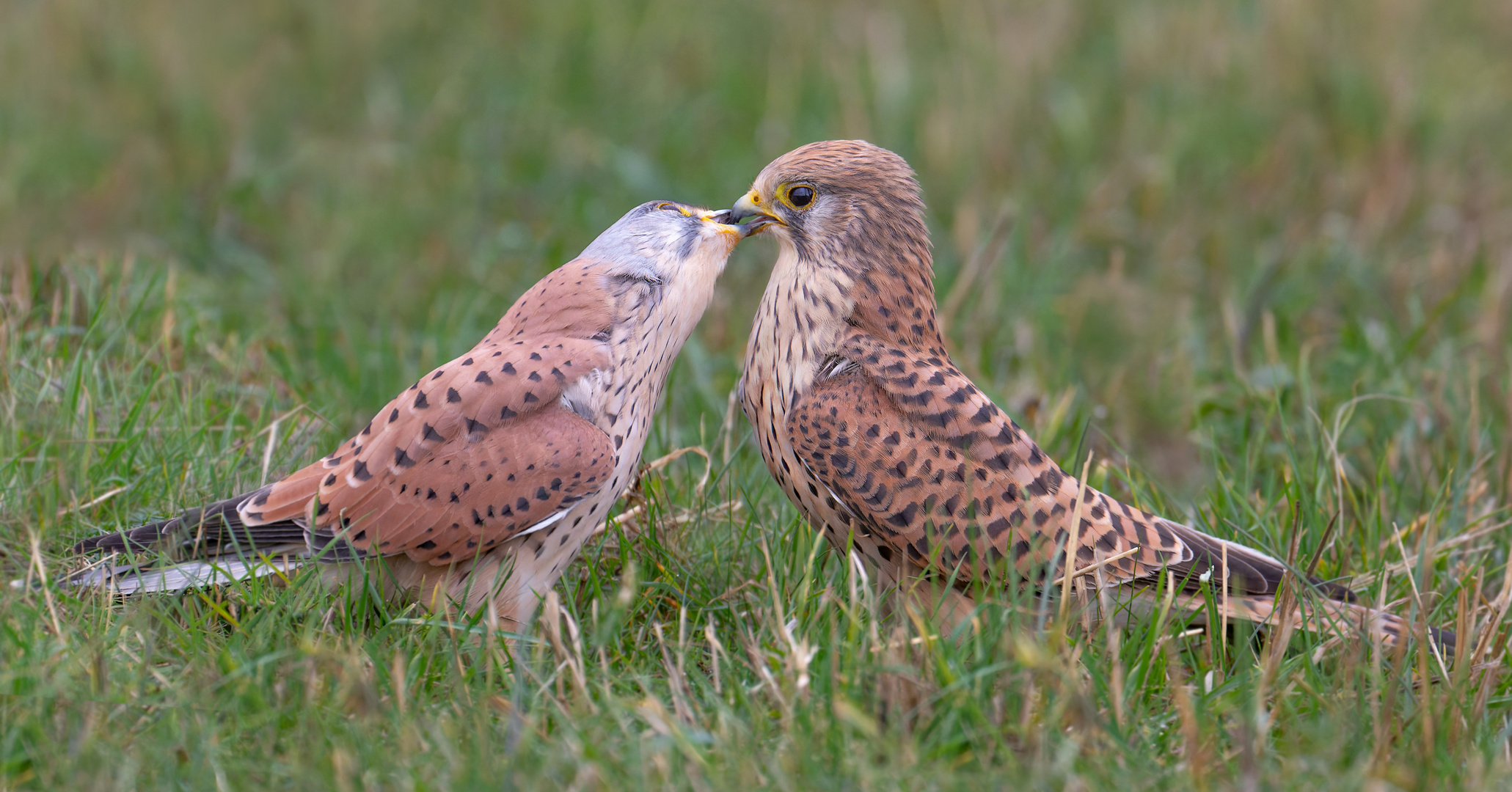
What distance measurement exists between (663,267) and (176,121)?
555 cm

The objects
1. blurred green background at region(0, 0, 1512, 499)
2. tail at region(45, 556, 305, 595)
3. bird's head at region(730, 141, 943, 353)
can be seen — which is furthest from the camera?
blurred green background at region(0, 0, 1512, 499)

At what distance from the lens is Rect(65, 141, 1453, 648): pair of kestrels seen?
364 cm

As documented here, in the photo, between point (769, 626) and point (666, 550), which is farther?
point (666, 550)

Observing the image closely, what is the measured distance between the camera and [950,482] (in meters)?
A: 3.78

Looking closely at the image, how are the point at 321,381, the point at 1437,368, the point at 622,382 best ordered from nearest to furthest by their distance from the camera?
the point at 622,382
the point at 321,381
the point at 1437,368

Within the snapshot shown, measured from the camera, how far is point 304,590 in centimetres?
358

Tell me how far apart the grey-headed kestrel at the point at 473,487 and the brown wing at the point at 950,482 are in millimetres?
563

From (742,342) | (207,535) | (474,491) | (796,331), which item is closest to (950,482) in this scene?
(796,331)

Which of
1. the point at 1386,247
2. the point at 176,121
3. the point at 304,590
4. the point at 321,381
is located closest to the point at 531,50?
the point at 176,121

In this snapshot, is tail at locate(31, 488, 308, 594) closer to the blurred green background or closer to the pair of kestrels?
the pair of kestrels

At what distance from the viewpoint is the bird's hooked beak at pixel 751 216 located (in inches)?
164

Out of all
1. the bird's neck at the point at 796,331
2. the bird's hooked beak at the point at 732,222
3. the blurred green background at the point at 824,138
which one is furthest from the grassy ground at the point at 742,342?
the bird's hooked beak at the point at 732,222

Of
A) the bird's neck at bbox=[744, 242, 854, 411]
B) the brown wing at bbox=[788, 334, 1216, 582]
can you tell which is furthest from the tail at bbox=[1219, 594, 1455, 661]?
the bird's neck at bbox=[744, 242, 854, 411]

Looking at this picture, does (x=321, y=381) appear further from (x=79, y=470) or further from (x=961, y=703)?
(x=961, y=703)
